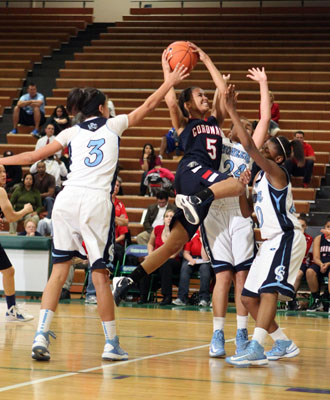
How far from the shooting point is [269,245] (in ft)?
15.1

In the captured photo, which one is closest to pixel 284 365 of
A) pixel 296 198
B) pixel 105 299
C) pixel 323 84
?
pixel 105 299

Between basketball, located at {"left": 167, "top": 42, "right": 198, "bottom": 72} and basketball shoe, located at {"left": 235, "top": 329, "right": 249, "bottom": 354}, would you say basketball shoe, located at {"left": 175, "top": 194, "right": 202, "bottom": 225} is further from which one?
basketball, located at {"left": 167, "top": 42, "right": 198, "bottom": 72}

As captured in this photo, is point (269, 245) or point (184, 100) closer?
point (269, 245)

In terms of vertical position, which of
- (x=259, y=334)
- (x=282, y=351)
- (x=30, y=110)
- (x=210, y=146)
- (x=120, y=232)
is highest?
(x=30, y=110)

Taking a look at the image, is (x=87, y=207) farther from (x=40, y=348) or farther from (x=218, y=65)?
(x=218, y=65)

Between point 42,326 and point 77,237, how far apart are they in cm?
58

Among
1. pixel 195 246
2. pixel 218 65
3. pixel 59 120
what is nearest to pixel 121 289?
pixel 195 246

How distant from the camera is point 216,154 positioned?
5.04 m

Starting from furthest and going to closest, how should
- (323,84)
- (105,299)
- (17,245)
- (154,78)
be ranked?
1. (154,78)
2. (323,84)
3. (17,245)
4. (105,299)

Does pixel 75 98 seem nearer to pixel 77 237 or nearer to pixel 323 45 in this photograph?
pixel 77 237

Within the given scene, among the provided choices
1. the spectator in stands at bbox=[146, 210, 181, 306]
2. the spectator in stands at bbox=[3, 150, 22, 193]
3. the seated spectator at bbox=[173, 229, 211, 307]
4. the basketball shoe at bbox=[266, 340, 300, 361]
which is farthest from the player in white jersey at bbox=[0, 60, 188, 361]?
the spectator in stands at bbox=[3, 150, 22, 193]

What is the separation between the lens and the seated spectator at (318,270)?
31.8ft

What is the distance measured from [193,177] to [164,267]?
485 centimetres

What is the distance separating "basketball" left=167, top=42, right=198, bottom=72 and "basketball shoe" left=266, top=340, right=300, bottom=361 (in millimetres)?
1984
